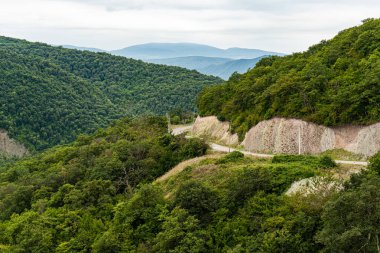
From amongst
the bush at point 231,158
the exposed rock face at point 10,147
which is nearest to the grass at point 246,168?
the bush at point 231,158

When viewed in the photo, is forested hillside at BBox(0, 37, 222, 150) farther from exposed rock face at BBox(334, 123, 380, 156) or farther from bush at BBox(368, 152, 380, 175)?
bush at BBox(368, 152, 380, 175)

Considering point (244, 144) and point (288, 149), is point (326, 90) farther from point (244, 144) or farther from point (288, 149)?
point (244, 144)

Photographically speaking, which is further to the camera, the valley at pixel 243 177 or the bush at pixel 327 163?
the bush at pixel 327 163

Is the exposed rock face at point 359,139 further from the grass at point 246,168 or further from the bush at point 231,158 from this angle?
the bush at point 231,158

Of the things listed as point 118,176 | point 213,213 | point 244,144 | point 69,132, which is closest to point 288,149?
point 244,144

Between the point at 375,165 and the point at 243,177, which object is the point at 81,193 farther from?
the point at 375,165

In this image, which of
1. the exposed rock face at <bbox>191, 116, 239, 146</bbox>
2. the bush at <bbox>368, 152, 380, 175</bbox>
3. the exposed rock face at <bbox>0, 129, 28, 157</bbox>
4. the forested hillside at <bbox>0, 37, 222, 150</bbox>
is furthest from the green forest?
the forested hillside at <bbox>0, 37, 222, 150</bbox>
